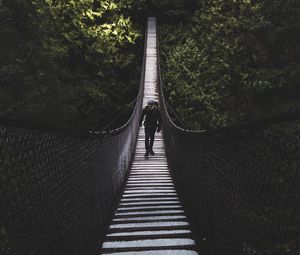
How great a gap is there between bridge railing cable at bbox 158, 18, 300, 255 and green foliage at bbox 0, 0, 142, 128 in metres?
9.33

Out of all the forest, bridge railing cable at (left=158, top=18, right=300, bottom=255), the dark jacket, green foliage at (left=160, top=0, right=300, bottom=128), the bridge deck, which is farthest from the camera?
the forest

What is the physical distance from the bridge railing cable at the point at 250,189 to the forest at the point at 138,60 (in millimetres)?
4825

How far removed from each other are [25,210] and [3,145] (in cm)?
33

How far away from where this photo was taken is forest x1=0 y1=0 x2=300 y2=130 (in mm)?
8422

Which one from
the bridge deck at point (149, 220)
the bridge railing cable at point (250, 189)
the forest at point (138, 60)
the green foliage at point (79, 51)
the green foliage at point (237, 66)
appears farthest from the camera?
the green foliage at point (79, 51)

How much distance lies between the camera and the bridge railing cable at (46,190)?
4.65ft

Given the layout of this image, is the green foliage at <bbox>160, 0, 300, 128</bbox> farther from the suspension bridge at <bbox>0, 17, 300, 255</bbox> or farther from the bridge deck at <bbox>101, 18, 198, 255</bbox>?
the suspension bridge at <bbox>0, 17, 300, 255</bbox>

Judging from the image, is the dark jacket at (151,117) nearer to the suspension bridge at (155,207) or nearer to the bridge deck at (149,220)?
the bridge deck at (149,220)

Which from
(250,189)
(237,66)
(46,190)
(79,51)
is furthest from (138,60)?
(46,190)

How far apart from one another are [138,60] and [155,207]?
15.2 m

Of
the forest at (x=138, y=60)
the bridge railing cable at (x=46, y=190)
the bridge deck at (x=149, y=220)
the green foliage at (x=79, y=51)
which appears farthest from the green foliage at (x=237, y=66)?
the bridge railing cable at (x=46, y=190)

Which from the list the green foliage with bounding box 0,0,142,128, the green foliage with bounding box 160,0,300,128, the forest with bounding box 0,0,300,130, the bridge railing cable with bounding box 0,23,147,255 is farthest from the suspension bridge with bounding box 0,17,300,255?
the green foliage with bounding box 0,0,142,128

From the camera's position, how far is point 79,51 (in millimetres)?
16594

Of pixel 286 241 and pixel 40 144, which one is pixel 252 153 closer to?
pixel 286 241
